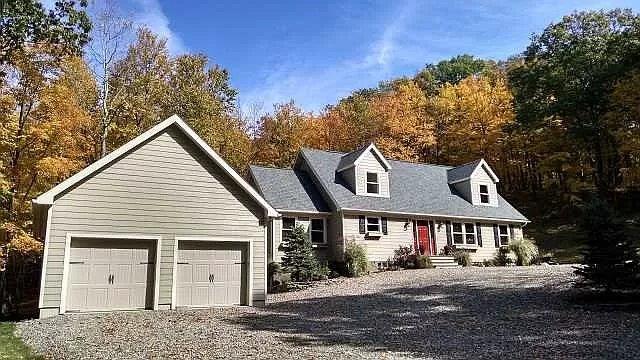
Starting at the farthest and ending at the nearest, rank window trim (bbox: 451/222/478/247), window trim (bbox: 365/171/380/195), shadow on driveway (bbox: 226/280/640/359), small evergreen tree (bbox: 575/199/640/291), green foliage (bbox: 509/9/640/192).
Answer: green foliage (bbox: 509/9/640/192) < window trim (bbox: 451/222/478/247) < window trim (bbox: 365/171/380/195) < small evergreen tree (bbox: 575/199/640/291) < shadow on driveway (bbox: 226/280/640/359)

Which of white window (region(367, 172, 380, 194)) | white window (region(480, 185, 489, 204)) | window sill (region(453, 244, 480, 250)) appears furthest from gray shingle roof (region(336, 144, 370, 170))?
white window (region(480, 185, 489, 204))

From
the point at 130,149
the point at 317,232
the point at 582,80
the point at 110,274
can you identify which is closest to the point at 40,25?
the point at 130,149

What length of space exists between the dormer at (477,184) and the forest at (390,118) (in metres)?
4.69

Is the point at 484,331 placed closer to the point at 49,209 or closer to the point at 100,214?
the point at 100,214

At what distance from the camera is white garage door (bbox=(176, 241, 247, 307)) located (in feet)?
48.2

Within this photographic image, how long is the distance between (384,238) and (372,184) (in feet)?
11.1

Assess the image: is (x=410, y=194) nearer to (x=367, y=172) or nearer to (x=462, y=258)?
(x=367, y=172)

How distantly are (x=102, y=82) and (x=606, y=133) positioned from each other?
35.5 m

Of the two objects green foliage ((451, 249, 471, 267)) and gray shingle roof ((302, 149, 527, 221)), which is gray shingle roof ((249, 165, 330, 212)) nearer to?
gray shingle roof ((302, 149, 527, 221))

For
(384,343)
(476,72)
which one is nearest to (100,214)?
(384,343)

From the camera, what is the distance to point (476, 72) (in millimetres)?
57594

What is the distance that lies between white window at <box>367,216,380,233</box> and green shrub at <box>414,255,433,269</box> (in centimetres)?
257

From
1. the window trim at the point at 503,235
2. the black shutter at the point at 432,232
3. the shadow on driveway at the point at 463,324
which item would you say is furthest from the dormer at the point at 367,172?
the shadow on driveway at the point at 463,324

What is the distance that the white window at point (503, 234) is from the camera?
29.1 meters
